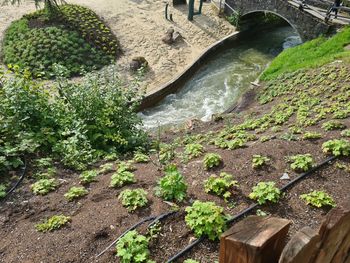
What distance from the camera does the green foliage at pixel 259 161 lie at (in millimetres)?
5011

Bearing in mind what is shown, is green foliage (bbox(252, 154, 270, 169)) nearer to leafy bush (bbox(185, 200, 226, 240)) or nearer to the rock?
leafy bush (bbox(185, 200, 226, 240))

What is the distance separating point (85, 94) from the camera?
6.72 meters

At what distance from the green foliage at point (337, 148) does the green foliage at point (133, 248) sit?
330cm

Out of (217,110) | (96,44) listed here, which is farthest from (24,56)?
(217,110)

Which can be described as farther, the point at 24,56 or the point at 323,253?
the point at 24,56

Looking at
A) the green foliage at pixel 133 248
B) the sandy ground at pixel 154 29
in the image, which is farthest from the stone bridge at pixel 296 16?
the green foliage at pixel 133 248

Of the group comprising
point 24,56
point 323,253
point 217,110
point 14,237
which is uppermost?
point 323,253

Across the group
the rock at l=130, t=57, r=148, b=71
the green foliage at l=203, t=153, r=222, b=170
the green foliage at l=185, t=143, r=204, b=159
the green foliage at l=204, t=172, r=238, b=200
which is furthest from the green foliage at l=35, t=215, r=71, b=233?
the rock at l=130, t=57, r=148, b=71

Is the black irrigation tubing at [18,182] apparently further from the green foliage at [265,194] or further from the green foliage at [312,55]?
the green foliage at [312,55]

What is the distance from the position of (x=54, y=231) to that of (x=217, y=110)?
9.32m

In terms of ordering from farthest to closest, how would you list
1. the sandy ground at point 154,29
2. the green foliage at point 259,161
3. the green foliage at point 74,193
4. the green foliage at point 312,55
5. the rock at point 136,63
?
the sandy ground at point 154,29 < the rock at point 136,63 < the green foliage at point 312,55 < the green foliage at point 259,161 < the green foliage at point 74,193

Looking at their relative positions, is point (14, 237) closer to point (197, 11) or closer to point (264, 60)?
point (264, 60)

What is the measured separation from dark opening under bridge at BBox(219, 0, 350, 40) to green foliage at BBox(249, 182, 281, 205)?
1229 centimetres

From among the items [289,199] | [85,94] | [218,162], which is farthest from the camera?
[85,94]
